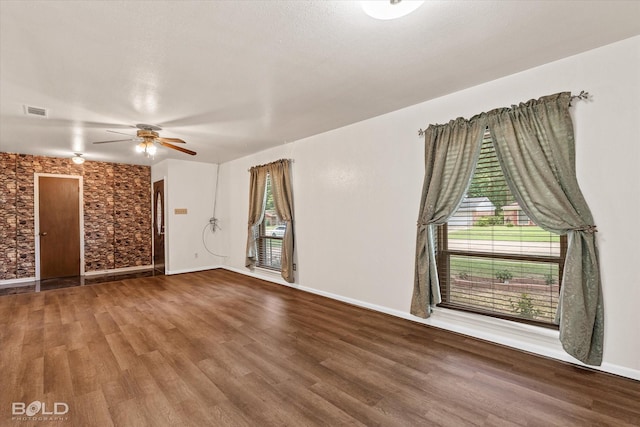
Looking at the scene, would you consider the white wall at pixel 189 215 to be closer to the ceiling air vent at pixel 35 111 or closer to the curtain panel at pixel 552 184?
the ceiling air vent at pixel 35 111

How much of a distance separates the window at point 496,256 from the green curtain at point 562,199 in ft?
0.60

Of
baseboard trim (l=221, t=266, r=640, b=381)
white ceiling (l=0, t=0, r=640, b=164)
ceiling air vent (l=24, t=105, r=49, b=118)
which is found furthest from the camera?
ceiling air vent (l=24, t=105, r=49, b=118)

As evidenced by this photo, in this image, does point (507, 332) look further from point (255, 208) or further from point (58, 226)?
point (58, 226)

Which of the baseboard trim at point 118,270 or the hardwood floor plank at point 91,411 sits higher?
the baseboard trim at point 118,270

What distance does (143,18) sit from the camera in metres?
1.93

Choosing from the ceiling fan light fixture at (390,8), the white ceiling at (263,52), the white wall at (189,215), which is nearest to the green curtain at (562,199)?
the white ceiling at (263,52)

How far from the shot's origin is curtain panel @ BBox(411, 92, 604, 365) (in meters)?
2.42

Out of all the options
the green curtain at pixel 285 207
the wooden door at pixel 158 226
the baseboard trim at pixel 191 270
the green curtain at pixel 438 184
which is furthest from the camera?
the wooden door at pixel 158 226

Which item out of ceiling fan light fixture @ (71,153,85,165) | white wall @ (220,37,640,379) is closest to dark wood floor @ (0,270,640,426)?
white wall @ (220,37,640,379)

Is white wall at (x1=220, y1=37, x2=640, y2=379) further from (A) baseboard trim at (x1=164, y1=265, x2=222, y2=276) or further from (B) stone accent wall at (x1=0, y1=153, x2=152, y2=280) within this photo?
(B) stone accent wall at (x1=0, y1=153, x2=152, y2=280)

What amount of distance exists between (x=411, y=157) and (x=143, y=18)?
293 cm

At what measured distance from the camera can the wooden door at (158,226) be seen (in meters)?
7.04

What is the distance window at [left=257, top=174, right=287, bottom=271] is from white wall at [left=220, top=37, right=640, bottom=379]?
372mm

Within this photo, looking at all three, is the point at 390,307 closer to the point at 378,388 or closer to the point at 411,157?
the point at 378,388
